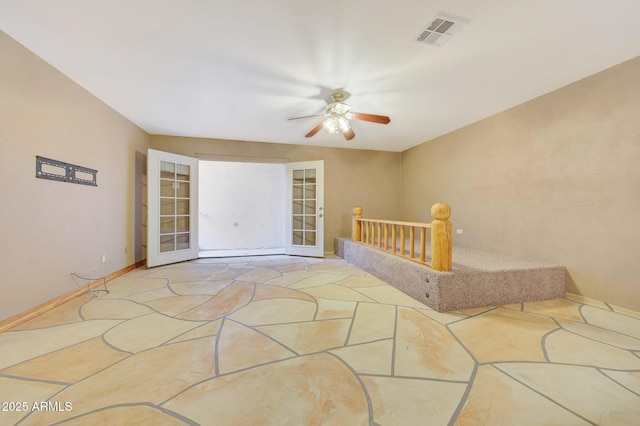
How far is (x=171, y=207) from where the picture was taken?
13.9 ft

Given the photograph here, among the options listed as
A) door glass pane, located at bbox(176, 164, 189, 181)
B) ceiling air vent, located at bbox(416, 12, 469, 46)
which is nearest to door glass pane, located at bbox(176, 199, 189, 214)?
door glass pane, located at bbox(176, 164, 189, 181)

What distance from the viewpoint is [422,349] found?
61.6 inches

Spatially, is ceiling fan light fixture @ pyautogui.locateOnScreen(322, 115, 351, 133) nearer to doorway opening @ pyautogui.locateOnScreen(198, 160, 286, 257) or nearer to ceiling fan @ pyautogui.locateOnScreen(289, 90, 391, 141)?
ceiling fan @ pyautogui.locateOnScreen(289, 90, 391, 141)

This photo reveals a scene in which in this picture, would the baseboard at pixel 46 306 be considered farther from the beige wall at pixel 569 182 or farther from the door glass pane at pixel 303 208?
the beige wall at pixel 569 182

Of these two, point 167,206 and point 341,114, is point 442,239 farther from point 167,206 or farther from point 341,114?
point 167,206

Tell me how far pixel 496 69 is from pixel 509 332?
2.30 m

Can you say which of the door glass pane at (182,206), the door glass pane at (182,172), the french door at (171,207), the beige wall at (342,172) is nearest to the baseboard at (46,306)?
the french door at (171,207)

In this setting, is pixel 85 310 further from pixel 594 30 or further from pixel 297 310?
pixel 594 30

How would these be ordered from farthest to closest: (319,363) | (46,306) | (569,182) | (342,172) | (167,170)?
(342,172) → (167,170) → (569,182) → (46,306) → (319,363)

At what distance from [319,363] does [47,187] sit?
9.31 ft

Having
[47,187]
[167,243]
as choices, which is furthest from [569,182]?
[167,243]

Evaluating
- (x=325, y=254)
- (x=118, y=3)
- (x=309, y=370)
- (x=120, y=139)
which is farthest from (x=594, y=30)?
(x=120, y=139)

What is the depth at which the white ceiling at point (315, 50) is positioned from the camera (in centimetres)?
161

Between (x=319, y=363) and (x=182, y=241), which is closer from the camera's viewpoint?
(x=319, y=363)
